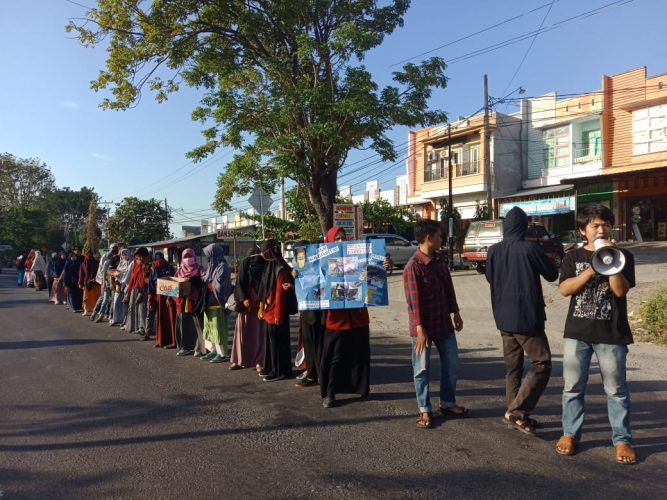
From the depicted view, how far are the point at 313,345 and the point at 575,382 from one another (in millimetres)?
2970

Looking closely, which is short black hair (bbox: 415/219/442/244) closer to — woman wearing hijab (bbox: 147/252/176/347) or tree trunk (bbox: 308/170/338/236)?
woman wearing hijab (bbox: 147/252/176/347)

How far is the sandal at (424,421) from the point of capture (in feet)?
15.7

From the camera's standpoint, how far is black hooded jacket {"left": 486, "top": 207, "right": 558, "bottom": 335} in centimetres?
439

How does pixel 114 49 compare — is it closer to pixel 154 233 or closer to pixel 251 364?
pixel 251 364

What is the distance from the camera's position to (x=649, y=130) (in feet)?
80.4

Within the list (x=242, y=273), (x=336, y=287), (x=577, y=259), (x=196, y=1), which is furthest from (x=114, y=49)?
(x=577, y=259)

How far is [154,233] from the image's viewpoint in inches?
1966

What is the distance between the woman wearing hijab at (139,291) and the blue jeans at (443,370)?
271 inches

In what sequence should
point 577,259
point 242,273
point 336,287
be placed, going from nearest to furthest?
point 577,259
point 336,287
point 242,273

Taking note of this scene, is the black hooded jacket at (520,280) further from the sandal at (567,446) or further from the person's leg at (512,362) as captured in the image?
the sandal at (567,446)

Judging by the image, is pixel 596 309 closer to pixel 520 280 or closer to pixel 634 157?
pixel 520 280

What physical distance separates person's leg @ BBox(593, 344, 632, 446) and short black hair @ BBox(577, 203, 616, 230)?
92 centimetres

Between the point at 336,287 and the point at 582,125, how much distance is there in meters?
26.5

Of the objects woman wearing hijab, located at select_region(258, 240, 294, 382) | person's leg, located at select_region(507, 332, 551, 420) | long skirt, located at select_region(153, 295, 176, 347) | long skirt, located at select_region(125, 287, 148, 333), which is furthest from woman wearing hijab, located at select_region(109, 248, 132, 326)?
person's leg, located at select_region(507, 332, 551, 420)
